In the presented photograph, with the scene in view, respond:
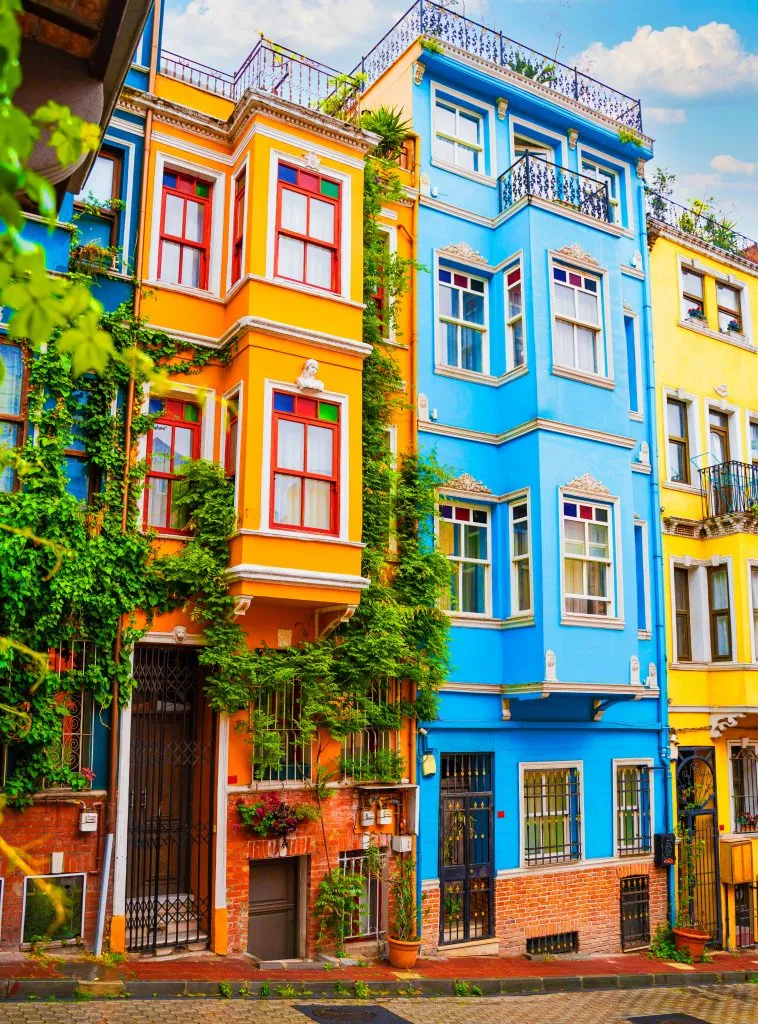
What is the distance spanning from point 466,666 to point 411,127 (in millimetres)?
9469

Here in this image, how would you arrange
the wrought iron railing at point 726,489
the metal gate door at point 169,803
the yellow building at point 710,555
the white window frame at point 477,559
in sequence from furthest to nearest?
the wrought iron railing at point 726,489 < the yellow building at point 710,555 < the white window frame at point 477,559 < the metal gate door at point 169,803

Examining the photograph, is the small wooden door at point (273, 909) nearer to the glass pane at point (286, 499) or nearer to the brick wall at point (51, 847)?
the brick wall at point (51, 847)

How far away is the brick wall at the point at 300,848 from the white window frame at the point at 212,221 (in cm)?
723

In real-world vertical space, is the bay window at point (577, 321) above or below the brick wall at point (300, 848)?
above

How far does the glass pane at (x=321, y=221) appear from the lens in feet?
49.1

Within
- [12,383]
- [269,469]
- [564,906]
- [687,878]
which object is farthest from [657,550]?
[12,383]

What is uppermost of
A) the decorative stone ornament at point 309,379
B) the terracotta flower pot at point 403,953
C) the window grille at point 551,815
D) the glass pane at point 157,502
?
the decorative stone ornament at point 309,379

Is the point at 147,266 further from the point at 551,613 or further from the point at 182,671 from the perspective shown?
the point at 551,613

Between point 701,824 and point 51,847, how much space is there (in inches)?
492

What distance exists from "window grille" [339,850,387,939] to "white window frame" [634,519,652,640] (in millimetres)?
6897

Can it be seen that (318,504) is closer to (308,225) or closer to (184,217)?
(308,225)

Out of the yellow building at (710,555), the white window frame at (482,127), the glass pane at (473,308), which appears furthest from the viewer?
the yellow building at (710,555)

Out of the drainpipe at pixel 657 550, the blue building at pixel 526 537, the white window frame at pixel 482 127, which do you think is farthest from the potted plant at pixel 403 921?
the white window frame at pixel 482 127

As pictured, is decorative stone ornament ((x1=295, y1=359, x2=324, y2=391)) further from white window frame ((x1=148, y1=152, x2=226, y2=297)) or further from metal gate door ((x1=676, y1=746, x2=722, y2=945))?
metal gate door ((x1=676, y1=746, x2=722, y2=945))
